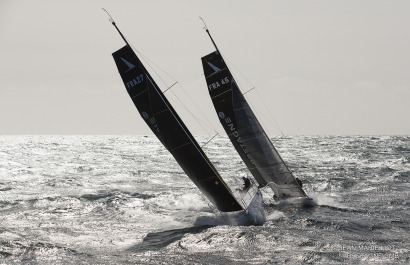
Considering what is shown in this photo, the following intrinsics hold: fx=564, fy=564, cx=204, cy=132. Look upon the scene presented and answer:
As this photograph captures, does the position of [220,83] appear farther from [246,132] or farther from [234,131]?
[246,132]

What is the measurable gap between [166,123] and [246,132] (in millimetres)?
7051

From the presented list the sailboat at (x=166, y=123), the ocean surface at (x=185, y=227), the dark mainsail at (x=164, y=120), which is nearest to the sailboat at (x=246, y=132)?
the ocean surface at (x=185, y=227)

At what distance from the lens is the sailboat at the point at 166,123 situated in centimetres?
1973

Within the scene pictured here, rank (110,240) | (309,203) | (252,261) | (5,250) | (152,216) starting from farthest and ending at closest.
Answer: (309,203)
(152,216)
(110,240)
(5,250)
(252,261)

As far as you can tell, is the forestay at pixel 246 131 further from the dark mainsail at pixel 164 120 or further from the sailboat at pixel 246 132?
the dark mainsail at pixel 164 120

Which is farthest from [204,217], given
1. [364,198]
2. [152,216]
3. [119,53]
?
[364,198]

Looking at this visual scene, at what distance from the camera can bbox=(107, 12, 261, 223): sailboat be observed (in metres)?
19.7

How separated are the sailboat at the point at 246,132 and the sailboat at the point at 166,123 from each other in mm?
5550

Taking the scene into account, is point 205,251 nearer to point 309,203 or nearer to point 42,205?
point 309,203

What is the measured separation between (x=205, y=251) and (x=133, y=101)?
20.4ft

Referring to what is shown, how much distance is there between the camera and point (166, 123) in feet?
65.9

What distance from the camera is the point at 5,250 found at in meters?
17.1

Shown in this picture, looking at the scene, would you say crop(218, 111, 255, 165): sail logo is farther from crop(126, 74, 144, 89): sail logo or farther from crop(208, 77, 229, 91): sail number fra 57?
crop(126, 74, 144, 89): sail logo

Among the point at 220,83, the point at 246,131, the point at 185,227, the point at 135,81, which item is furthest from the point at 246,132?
the point at 135,81
